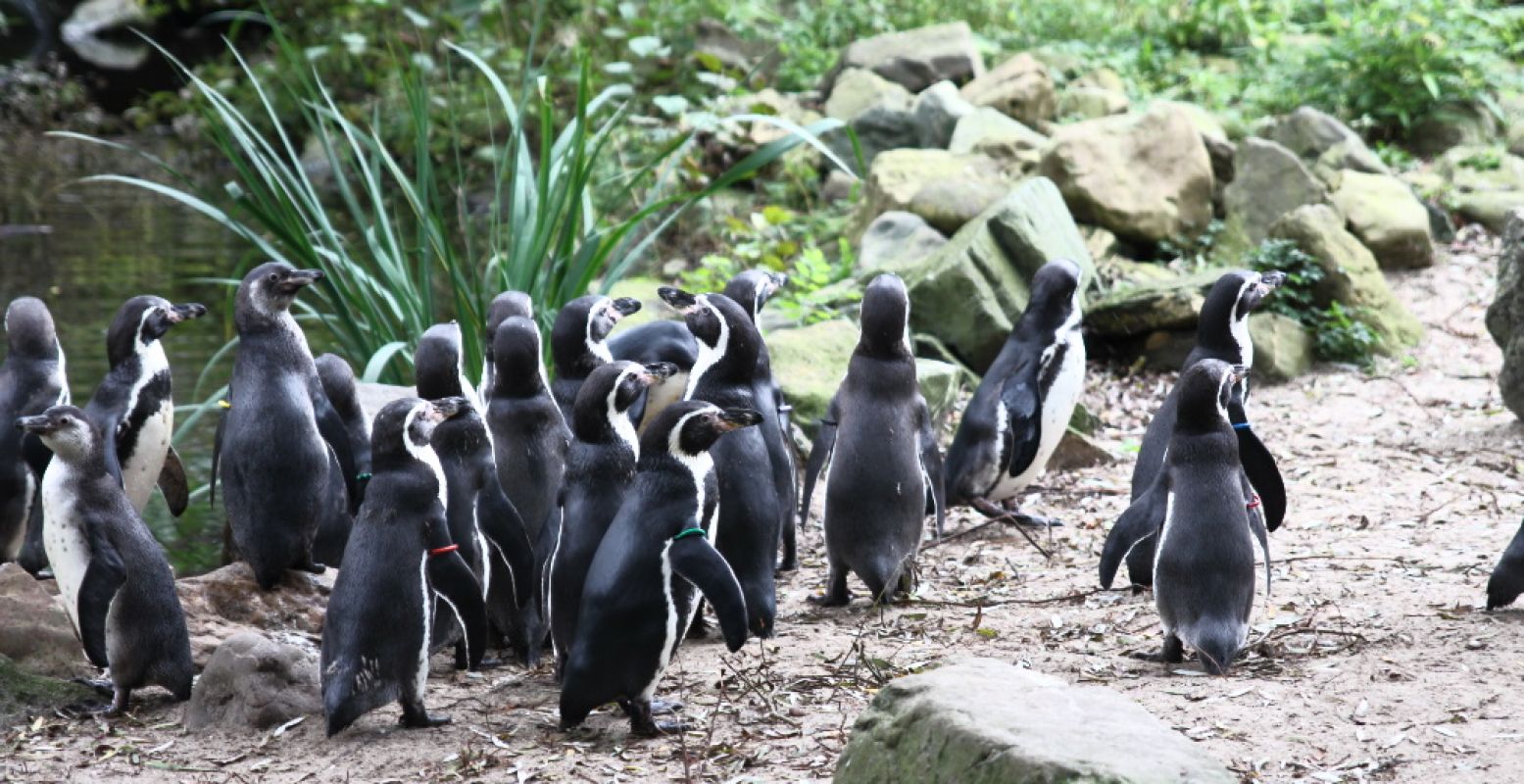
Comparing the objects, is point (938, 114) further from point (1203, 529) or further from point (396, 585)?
point (396, 585)

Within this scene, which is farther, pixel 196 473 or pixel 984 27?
pixel 984 27

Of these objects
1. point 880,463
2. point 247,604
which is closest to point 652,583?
point 880,463

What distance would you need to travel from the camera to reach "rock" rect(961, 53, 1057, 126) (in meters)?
14.5

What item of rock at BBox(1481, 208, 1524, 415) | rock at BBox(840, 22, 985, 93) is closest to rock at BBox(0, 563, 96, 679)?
rock at BBox(1481, 208, 1524, 415)

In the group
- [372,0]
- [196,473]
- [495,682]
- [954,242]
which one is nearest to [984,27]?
[372,0]

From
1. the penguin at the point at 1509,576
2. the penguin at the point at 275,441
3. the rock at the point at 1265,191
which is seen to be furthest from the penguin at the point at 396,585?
the rock at the point at 1265,191

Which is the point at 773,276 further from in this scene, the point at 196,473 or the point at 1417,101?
the point at 1417,101

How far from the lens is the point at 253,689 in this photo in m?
5.04

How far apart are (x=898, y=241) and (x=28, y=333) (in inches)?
245

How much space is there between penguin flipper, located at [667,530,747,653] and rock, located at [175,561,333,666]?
1826mm

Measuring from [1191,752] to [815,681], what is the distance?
1.79 m

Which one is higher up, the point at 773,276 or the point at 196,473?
the point at 773,276

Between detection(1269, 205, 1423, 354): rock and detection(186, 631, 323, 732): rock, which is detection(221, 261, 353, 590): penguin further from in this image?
detection(1269, 205, 1423, 354): rock

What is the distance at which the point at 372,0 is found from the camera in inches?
627
